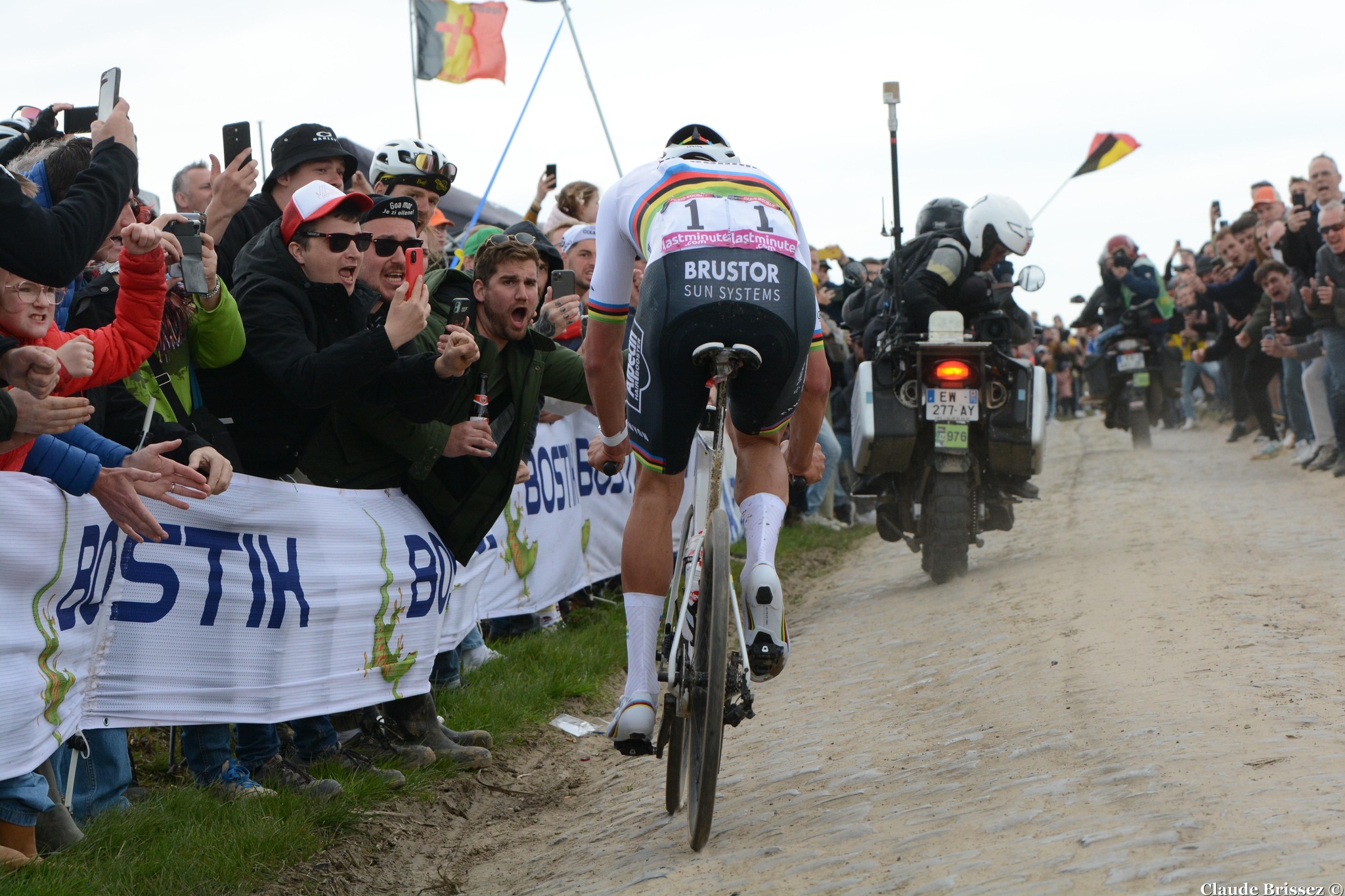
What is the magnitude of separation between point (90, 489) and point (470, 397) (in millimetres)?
2043

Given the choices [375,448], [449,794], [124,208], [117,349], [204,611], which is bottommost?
[449,794]

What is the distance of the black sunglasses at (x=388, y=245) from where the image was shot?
19.6ft

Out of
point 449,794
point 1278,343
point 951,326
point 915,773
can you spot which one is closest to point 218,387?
point 449,794

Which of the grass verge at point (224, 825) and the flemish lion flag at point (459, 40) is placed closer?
the grass verge at point (224, 825)

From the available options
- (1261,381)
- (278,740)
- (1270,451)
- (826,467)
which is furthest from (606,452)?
(1261,381)

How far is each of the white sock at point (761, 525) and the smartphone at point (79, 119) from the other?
2738mm

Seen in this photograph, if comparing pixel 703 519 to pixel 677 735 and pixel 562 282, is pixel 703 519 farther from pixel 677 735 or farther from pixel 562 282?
pixel 562 282

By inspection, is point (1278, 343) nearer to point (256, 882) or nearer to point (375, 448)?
point (375, 448)

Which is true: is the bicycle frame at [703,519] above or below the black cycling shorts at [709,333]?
below

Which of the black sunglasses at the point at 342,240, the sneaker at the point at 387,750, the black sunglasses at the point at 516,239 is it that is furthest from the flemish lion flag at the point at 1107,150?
the sneaker at the point at 387,750

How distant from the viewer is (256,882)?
4293 millimetres

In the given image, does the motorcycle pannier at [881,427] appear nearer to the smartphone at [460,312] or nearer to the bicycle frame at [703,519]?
the smartphone at [460,312]

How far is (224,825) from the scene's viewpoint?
4570 millimetres

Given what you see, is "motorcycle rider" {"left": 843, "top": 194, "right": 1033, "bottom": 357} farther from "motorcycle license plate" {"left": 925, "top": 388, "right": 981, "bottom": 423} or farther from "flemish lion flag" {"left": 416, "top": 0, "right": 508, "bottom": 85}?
"flemish lion flag" {"left": 416, "top": 0, "right": 508, "bottom": 85}
